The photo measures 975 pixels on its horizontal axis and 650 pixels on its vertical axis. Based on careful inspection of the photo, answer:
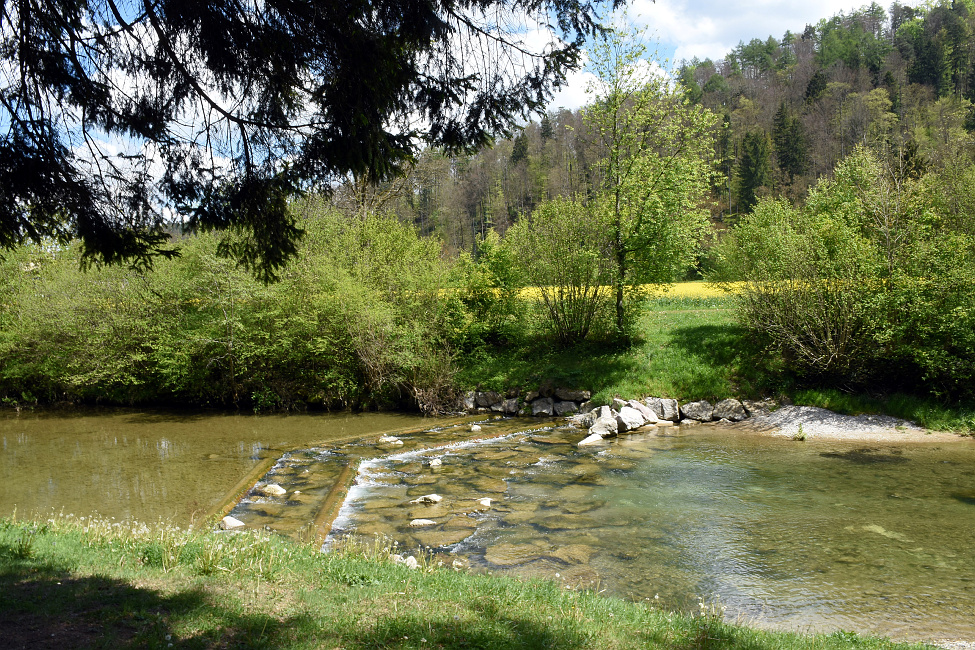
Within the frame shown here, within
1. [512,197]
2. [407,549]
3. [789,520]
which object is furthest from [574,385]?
[512,197]

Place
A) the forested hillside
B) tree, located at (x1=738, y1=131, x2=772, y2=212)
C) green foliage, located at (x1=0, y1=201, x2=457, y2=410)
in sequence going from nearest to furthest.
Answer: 1. green foliage, located at (x1=0, y1=201, x2=457, y2=410)
2. the forested hillside
3. tree, located at (x1=738, y1=131, x2=772, y2=212)

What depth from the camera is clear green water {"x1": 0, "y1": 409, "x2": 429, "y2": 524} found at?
10734 mm

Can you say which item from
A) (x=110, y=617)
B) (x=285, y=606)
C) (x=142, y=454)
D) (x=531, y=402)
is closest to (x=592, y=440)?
(x=531, y=402)

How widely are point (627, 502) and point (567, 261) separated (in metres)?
11.0

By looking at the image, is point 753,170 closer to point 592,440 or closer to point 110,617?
point 592,440

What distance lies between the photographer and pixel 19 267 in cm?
2234

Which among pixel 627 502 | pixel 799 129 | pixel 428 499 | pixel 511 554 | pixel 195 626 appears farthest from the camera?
pixel 799 129

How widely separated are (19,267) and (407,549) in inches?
871

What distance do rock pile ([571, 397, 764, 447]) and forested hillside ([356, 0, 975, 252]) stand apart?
14.3m

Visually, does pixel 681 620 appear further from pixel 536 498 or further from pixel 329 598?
pixel 536 498

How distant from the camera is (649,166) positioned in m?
19.3

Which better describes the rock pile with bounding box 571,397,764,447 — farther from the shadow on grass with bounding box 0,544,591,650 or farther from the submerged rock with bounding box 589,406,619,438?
the shadow on grass with bounding box 0,544,591,650

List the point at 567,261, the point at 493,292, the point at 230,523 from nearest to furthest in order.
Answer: the point at 230,523, the point at 567,261, the point at 493,292

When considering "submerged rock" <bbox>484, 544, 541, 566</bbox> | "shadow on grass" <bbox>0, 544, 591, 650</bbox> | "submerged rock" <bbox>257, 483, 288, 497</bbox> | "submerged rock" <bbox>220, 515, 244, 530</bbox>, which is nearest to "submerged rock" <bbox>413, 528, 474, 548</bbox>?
"submerged rock" <bbox>484, 544, 541, 566</bbox>
